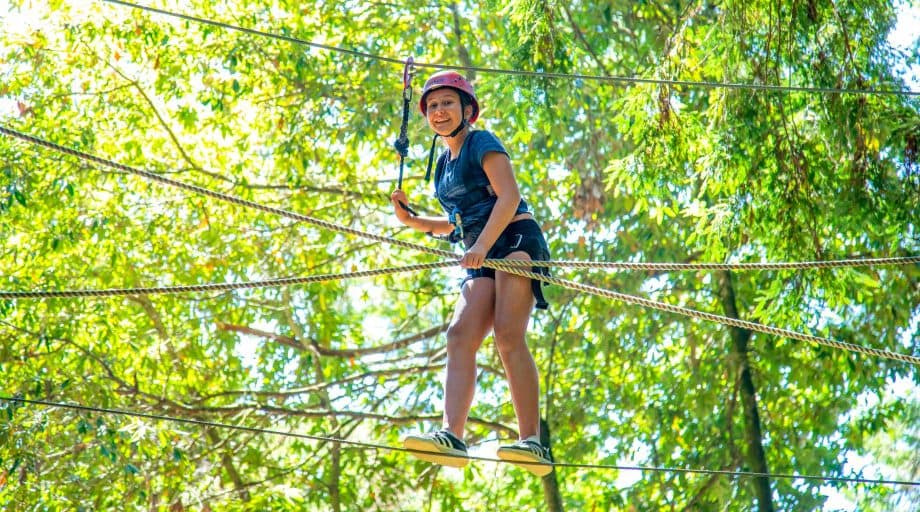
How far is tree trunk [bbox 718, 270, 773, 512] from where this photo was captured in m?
8.91

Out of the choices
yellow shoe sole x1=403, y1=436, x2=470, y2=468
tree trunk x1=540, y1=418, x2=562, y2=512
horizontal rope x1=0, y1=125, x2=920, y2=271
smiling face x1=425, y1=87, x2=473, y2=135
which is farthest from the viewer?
tree trunk x1=540, y1=418, x2=562, y2=512

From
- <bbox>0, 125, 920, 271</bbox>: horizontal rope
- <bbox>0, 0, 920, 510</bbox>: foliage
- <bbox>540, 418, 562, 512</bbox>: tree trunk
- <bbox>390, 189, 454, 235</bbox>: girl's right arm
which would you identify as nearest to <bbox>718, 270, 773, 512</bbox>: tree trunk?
<bbox>0, 0, 920, 510</bbox>: foliage

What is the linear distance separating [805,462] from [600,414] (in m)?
1.70

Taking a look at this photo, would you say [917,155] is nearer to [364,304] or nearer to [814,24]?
[814,24]

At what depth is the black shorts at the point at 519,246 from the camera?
3.92 m

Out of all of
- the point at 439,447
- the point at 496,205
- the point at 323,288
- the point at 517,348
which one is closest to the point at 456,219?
the point at 496,205

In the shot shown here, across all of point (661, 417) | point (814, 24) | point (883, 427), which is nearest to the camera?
point (814, 24)

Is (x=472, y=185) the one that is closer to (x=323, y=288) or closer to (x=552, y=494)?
(x=323, y=288)

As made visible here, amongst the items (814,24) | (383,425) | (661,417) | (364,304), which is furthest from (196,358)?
(814,24)

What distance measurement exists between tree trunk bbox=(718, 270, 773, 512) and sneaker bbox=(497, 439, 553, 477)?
5621 mm

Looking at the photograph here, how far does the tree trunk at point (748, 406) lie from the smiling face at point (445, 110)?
5707mm

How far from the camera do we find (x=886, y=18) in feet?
20.2

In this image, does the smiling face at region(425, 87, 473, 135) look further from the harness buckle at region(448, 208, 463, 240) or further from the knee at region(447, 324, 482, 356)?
the knee at region(447, 324, 482, 356)

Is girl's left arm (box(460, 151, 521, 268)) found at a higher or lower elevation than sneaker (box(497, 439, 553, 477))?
higher
